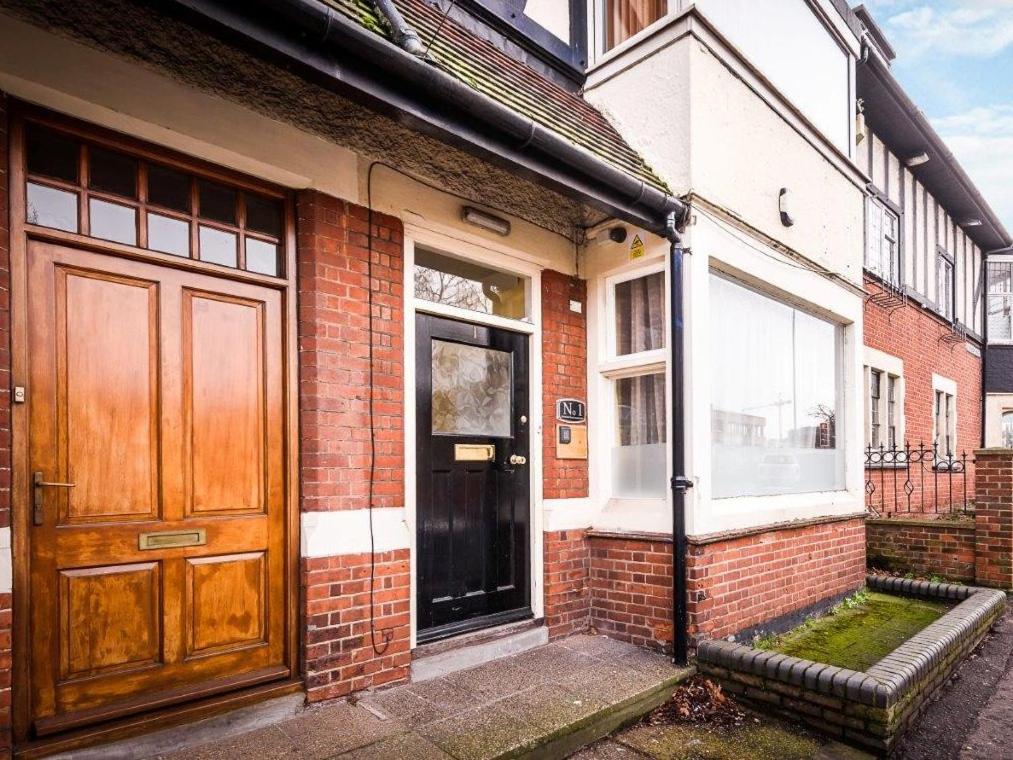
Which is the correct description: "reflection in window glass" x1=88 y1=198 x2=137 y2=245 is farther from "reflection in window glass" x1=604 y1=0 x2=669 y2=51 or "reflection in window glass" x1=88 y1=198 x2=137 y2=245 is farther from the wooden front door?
"reflection in window glass" x1=604 y1=0 x2=669 y2=51

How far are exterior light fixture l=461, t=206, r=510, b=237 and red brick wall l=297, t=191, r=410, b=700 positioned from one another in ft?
2.22

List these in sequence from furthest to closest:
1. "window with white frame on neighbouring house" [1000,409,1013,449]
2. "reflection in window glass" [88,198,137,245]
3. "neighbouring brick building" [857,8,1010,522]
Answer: "window with white frame on neighbouring house" [1000,409,1013,449] → "neighbouring brick building" [857,8,1010,522] → "reflection in window glass" [88,198,137,245]

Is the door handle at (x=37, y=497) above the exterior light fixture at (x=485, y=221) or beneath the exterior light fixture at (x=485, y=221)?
beneath

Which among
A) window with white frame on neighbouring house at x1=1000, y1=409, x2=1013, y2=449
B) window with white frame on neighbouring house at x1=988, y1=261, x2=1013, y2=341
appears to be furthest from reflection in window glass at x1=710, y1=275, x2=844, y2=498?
window with white frame on neighbouring house at x1=1000, y1=409, x2=1013, y2=449

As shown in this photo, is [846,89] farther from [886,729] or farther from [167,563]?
[167,563]

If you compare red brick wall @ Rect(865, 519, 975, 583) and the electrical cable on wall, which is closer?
the electrical cable on wall

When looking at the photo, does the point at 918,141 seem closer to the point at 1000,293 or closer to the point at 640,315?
the point at 1000,293

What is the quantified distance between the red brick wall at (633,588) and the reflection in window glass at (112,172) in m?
3.65

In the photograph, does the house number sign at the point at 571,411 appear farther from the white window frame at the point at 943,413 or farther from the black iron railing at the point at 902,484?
the white window frame at the point at 943,413

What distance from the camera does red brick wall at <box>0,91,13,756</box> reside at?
2318 millimetres

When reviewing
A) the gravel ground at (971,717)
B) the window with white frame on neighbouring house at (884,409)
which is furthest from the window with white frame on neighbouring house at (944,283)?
the gravel ground at (971,717)

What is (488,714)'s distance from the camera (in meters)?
3.13

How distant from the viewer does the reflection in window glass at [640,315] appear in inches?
178

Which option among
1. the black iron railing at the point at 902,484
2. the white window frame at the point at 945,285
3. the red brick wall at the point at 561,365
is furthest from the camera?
the white window frame at the point at 945,285
